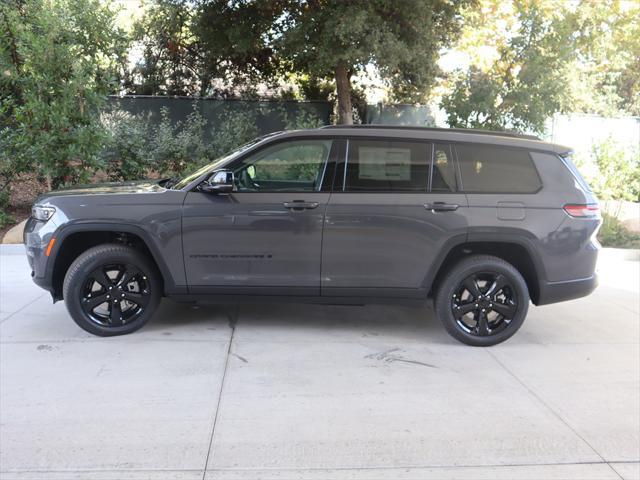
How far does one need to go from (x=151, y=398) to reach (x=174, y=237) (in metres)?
1.48

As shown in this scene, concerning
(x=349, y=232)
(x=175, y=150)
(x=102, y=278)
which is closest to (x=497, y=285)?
(x=349, y=232)

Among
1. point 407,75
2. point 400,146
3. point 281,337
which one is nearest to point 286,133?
point 400,146

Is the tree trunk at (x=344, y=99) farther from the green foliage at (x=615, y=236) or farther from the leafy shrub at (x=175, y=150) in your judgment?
the green foliage at (x=615, y=236)

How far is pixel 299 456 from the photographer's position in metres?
3.24

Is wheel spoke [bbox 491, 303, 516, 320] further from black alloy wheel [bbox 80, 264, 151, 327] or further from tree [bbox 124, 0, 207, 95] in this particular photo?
tree [bbox 124, 0, 207, 95]

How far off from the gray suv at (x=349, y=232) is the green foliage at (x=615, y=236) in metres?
5.20

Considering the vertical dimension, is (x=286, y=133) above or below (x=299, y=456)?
above

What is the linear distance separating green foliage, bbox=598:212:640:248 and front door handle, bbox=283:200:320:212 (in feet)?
21.7

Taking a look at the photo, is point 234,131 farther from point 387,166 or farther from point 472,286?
point 472,286

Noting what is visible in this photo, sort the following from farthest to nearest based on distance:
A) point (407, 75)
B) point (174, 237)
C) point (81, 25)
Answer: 1. point (407, 75)
2. point (81, 25)
3. point (174, 237)

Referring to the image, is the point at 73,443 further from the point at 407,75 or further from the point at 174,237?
the point at 407,75

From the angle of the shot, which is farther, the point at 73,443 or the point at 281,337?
the point at 281,337

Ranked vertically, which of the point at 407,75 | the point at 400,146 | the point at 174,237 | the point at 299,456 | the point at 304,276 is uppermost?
the point at 407,75

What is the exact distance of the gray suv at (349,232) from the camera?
4.88 meters
